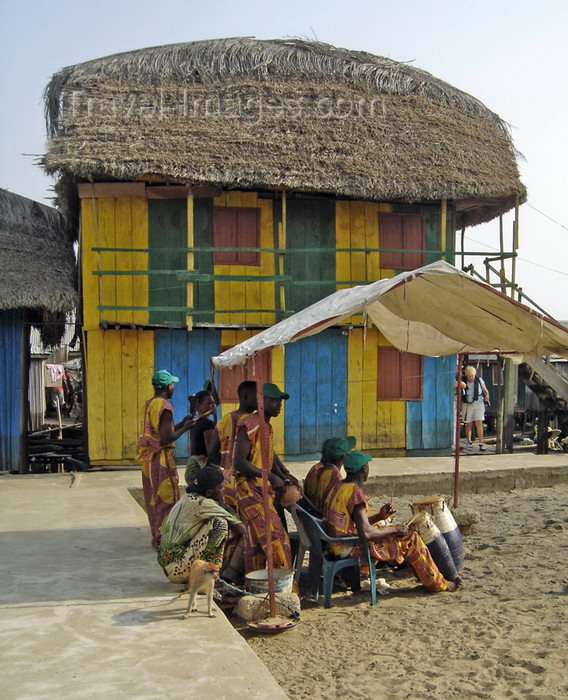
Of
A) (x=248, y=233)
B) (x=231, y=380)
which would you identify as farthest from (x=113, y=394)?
(x=248, y=233)

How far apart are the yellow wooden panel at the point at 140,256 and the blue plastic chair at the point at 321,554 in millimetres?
6482

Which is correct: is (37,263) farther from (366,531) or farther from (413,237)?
(366,531)

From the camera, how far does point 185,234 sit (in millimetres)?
11711

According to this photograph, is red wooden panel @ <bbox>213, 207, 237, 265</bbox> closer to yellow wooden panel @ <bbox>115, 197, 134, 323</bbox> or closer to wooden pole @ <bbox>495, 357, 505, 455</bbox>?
yellow wooden panel @ <bbox>115, 197, 134, 323</bbox>

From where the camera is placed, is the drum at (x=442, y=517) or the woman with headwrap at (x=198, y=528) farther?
the drum at (x=442, y=517)

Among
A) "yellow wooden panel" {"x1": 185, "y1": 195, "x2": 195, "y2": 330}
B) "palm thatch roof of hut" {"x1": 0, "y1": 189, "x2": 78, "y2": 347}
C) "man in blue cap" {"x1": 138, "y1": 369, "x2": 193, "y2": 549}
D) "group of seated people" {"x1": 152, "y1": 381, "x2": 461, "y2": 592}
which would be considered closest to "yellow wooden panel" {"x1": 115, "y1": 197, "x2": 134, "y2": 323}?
"palm thatch roof of hut" {"x1": 0, "y1": 189, "x2": 78, "y2": 347}

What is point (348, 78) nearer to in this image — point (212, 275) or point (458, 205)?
point (458, 205)

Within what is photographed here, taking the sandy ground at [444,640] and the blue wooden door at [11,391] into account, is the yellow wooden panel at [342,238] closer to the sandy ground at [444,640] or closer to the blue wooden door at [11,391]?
the blue wooden door at [11,391]

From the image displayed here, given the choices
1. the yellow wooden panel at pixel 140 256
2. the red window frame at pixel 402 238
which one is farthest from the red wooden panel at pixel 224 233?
the red window frame at pixel 402 238

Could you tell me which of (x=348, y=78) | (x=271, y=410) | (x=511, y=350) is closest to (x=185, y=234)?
(x=348, y=78)

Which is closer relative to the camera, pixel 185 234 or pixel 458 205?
pixel 185 234

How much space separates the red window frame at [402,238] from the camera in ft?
40.5

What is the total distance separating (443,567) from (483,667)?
1.60 meters

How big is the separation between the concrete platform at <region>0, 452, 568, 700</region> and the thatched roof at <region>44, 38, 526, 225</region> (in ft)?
17.5
